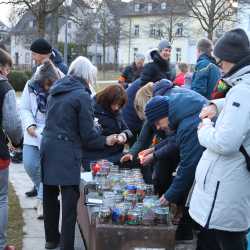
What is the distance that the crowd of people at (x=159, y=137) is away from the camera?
2932 millimetres

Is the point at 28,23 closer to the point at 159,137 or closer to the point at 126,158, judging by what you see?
the point at 126,158

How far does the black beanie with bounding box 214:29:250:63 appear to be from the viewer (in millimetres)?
3002

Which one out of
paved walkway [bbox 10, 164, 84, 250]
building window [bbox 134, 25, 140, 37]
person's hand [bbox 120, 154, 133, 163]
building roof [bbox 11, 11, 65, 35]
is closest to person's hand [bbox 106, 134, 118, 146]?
person's hand [bbox 120, 154, 133, 163]

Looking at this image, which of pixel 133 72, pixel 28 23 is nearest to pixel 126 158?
pixel 133 72

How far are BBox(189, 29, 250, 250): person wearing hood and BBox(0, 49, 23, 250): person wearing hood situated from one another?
1.67 m

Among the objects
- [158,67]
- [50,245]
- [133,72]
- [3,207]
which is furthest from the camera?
[133,72]

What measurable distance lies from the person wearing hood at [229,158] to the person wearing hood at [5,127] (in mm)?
1671

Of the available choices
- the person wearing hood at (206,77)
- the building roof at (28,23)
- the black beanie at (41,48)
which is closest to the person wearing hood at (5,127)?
the black beanie at (41,48)

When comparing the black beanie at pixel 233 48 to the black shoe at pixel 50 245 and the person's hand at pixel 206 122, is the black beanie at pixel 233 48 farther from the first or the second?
the black shoe at pixel 50 245

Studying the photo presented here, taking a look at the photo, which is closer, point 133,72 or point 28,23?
point 133,72

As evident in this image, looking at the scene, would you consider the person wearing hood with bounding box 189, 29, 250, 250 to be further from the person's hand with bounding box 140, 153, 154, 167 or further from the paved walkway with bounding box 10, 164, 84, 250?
the paved walkway with bounding box 10, 164, 84, 250

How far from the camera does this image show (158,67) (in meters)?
6.73

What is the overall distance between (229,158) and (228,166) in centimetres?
5

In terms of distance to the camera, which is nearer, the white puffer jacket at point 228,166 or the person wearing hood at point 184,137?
the white puffer jacket at point 228,166
